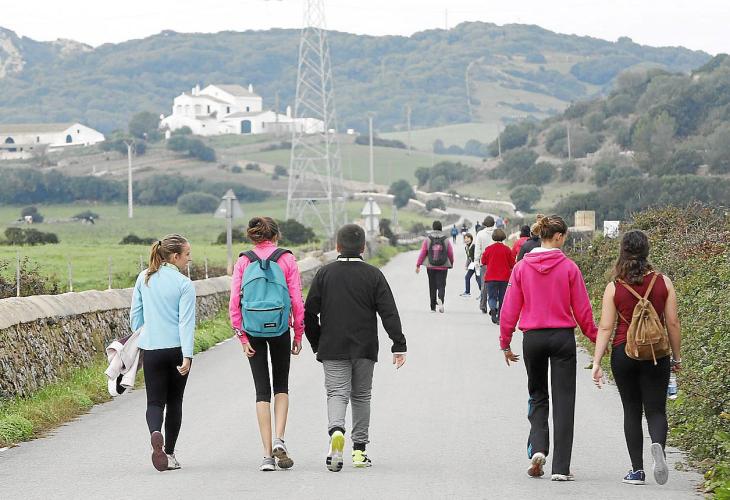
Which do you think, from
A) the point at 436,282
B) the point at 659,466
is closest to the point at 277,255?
the point at 659,466

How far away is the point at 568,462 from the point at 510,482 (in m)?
0.45

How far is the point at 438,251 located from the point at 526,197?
316 ft

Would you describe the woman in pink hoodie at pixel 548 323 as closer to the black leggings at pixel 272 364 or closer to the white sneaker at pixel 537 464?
the white sneaker at pixel 537 464

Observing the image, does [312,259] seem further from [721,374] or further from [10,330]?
[721,374]

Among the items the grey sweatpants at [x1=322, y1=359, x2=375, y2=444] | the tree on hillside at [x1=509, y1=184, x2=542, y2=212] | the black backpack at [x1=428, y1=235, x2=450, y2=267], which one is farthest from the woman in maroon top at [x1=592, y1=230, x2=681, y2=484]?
the tree on hillside at [x1=509, y1=184, x2=542, y2=212]

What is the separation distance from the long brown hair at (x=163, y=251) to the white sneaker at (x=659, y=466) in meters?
3.68

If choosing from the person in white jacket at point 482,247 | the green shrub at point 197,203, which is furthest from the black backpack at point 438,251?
the green shrub at point 197,203

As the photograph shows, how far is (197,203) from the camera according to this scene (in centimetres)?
12669

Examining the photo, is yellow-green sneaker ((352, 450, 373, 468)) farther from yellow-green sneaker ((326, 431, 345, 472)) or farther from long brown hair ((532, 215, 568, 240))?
long brown hair ((532, 215, 568, 240))

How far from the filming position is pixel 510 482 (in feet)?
30.6

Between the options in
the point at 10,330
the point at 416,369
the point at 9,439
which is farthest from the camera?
the point at 416,369

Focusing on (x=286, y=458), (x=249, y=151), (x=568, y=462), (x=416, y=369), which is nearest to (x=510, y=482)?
(x=568, y=462)

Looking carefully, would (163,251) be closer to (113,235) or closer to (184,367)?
(184,367)

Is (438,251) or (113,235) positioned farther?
(113,235)
